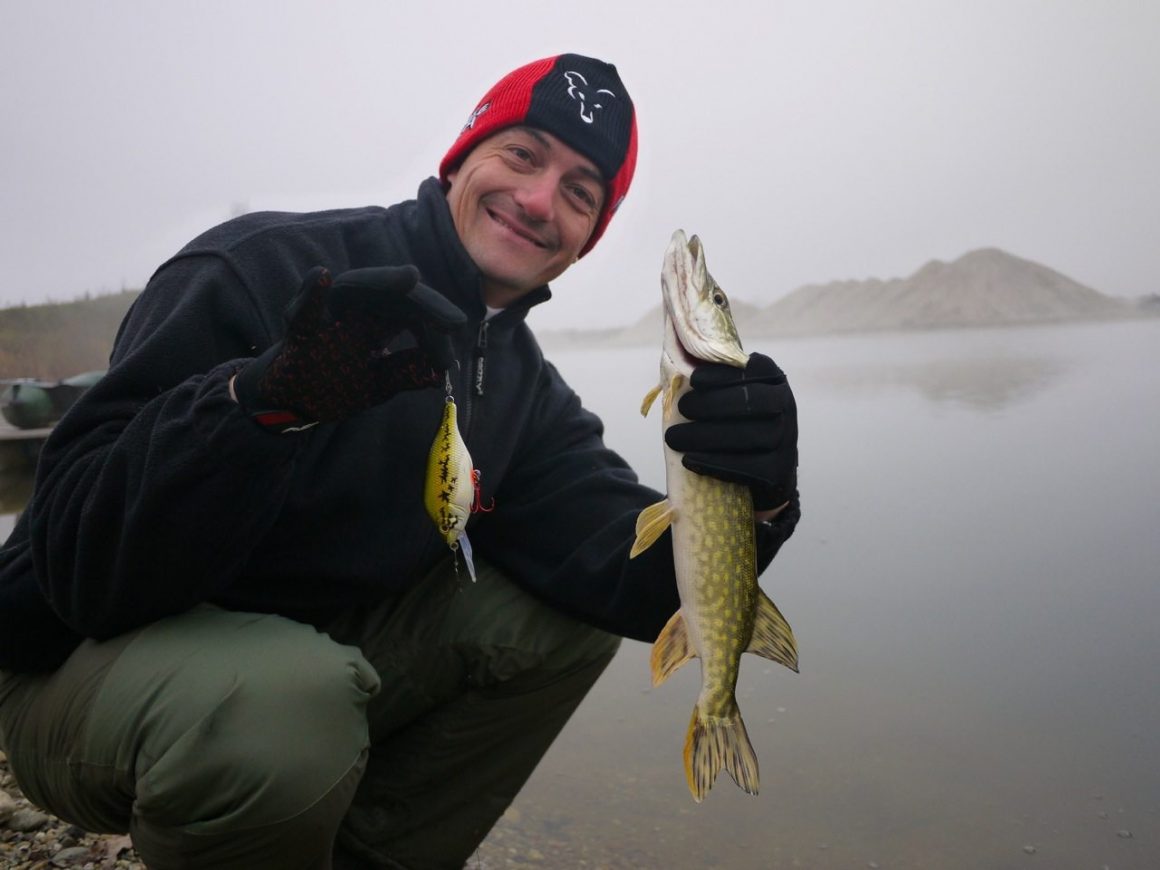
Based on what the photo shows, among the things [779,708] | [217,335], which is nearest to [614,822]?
[779,708]

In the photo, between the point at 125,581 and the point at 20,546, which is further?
the point at 20,546

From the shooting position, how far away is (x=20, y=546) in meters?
1.66

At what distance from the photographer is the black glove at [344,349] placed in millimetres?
1359

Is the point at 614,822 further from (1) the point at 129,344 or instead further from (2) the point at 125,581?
(1) the point at 129,344

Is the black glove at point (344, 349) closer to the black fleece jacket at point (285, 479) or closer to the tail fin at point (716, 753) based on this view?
the black fleece jacket at point (285, 479)

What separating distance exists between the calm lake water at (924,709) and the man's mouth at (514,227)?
1012 millimetres

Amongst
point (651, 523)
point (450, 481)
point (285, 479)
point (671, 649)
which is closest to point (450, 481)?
point (450, 481)

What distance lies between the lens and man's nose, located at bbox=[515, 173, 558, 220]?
224 centimetres

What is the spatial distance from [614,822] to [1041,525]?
164 inches

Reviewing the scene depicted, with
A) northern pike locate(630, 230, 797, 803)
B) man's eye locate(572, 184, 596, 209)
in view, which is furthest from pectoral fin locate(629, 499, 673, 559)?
man's eye locate(572, 184, 596, 209)

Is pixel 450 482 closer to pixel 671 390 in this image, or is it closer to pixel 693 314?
pixel 671 390

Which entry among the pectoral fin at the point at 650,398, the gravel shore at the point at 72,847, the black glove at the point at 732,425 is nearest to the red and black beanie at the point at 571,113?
the pectoral fin at the point at 650,398

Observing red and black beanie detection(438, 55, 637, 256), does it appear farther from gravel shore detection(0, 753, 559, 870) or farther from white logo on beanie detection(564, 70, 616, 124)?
gravel shore detection(0, 753, 559, 870)

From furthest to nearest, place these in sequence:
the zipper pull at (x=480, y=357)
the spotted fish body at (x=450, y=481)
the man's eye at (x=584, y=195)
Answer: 1. the man's eye at (x=584, y=195)
2. the zipper pull at (x=480, y=357)
3. the spotted fish body at (x=450, y=481)
